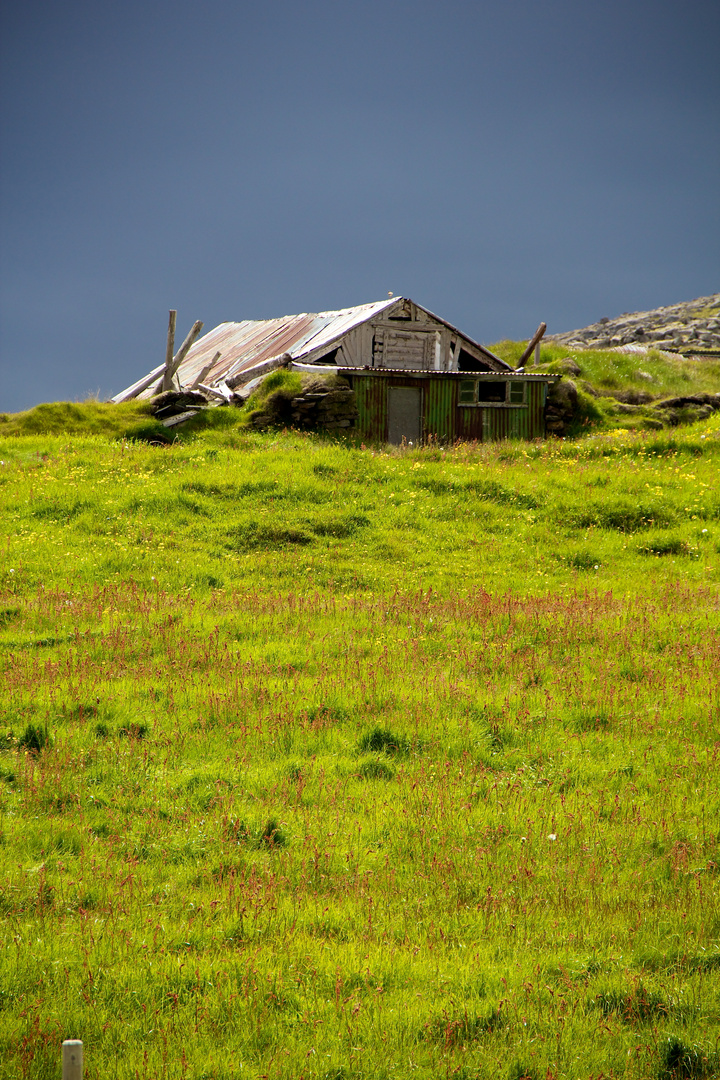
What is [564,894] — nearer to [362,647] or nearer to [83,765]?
[83,765]

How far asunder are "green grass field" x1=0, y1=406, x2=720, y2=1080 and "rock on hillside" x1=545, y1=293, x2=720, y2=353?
41009mm

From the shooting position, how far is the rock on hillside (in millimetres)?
56156

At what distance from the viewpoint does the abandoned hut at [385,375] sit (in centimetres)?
3108

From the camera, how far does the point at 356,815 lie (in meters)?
7.60

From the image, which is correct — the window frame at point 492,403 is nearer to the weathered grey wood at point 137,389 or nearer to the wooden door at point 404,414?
the wooden door at point 404,414

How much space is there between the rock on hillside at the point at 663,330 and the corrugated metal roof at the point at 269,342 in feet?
57.1

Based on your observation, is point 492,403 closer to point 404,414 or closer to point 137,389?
point 404,414

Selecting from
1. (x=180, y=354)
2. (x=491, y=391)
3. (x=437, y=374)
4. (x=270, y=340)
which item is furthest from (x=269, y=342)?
(x=437, y=374)

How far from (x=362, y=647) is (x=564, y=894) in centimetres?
595

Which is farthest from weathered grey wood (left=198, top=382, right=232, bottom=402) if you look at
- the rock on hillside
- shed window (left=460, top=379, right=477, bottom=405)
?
the rock on hillside

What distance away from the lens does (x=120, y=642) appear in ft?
39.8

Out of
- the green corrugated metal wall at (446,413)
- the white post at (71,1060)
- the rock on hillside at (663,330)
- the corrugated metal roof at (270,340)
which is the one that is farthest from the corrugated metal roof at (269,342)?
the white post at (71,1060)

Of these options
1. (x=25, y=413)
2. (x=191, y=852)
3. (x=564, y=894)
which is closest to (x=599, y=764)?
(x=564, y=894)

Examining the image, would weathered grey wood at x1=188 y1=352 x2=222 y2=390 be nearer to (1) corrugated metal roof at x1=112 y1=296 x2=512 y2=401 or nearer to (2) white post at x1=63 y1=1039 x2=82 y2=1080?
(1) corrugated metal roof at x1=112 y1=296 x2=512 y2=401
